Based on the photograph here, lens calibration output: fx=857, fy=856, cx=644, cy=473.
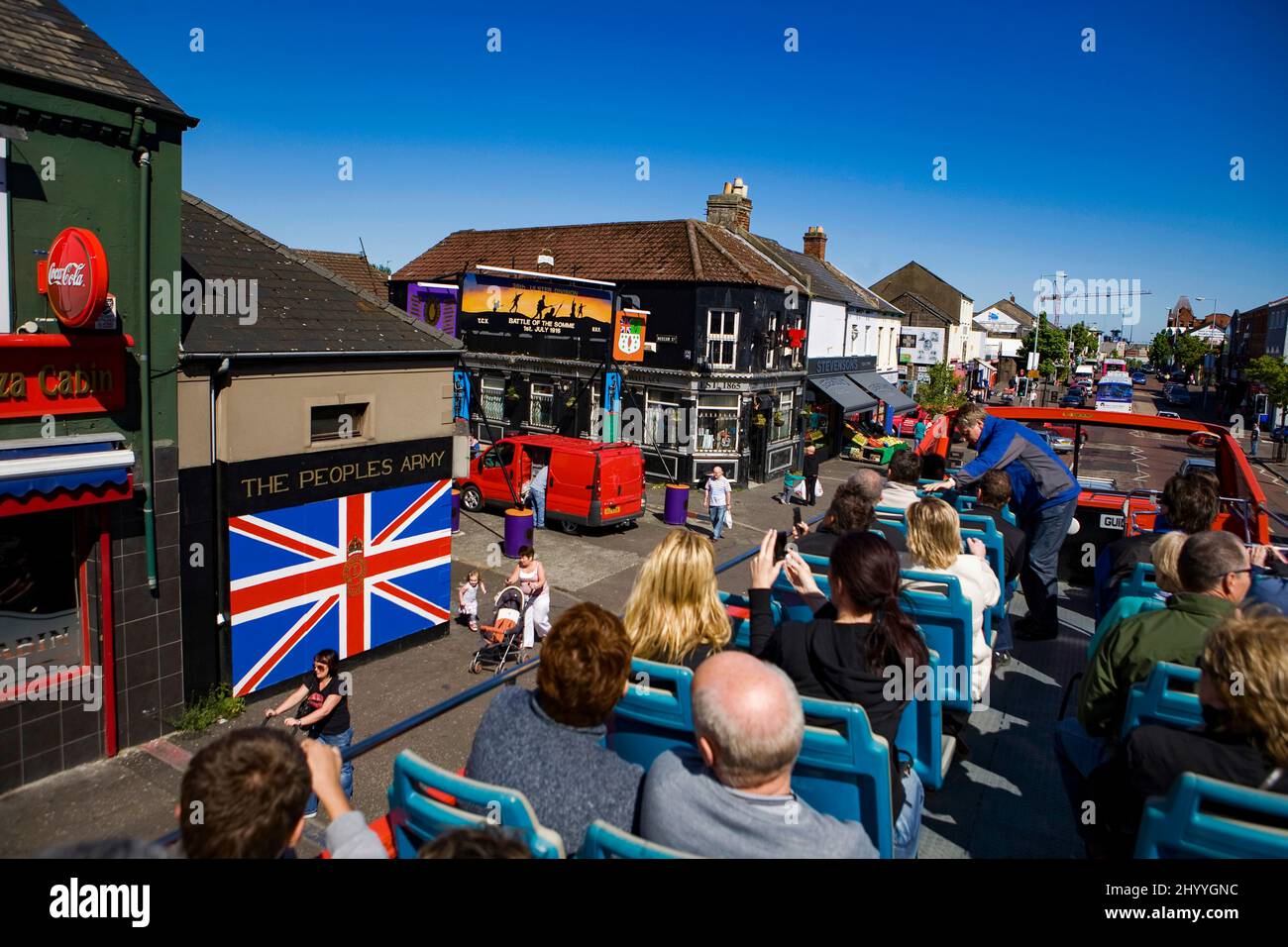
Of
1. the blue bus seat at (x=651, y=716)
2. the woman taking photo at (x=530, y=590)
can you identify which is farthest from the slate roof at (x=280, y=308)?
the blue bus seat at (x=651, y=716)

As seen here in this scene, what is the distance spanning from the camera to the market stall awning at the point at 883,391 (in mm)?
38356

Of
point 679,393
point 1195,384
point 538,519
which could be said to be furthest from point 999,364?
point 538,519

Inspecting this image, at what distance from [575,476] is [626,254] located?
485 inches

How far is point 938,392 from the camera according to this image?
156ft

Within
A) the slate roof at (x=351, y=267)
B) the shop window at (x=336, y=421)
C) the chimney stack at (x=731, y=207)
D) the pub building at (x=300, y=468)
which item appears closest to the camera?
the pub building at (x=300, y=468)

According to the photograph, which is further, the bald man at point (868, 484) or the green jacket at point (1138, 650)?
the bald man at point (868, 484)

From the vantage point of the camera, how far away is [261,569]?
1048cm

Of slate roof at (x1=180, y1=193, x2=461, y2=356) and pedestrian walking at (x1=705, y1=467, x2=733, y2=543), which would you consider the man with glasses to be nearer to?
slate roof at (x1=180, y1=193, x2=461, y2=356)

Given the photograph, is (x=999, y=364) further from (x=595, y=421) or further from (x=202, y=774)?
(x=202, y=774)

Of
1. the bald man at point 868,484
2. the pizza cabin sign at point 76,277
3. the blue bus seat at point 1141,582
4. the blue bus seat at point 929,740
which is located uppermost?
the pizza cabin sign at point 76,277

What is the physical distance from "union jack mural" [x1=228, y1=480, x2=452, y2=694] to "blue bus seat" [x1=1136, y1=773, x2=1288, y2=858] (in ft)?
32.1

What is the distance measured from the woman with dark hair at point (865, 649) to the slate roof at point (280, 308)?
8303 millimetres

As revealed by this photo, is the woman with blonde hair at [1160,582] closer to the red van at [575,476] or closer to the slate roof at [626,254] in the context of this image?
the red van at [575,476]

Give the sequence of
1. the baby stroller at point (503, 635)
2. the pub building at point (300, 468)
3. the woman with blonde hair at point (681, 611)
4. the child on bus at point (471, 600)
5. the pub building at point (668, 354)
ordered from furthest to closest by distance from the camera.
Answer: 1. the pub building at point (668, 354)
2. the child on bus at point (471, 600)
3. the baby stroller at point (503, 635)
4. the pub building at point (300, 468)
5. the woman with blonde hair at point (681, 611)
